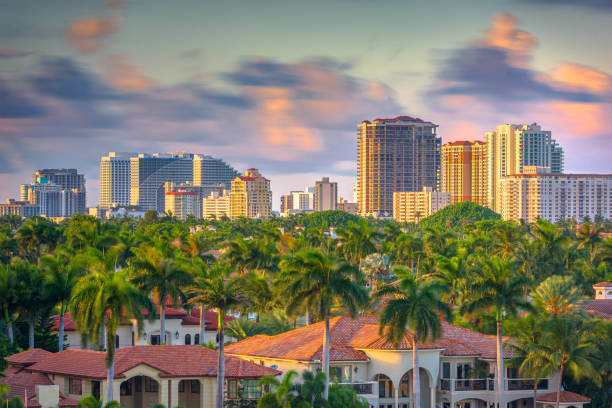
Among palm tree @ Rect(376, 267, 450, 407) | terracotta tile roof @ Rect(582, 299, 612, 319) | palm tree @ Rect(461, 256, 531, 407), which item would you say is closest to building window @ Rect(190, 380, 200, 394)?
palm tree @ Rect(376, 267, 450, 407)

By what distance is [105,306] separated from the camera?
53625mm

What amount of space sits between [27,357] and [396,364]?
73.0 ft

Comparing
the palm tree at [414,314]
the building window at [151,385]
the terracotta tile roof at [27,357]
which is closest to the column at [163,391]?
the building window at [151,385]

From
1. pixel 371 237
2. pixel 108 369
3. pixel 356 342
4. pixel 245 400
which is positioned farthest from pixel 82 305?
pixel 371 237

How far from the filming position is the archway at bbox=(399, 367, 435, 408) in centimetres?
6706

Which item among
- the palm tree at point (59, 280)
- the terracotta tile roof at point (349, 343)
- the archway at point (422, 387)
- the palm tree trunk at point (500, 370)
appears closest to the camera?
the terracotta tile roof at point (349, 343)

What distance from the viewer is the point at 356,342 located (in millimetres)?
67625

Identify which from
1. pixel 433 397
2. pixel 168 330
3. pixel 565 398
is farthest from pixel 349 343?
pixel 168 330

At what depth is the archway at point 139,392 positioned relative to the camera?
6047 centimetres

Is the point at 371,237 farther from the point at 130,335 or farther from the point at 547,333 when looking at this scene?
the point at 547,333

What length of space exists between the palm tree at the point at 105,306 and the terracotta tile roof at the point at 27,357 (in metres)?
7.93

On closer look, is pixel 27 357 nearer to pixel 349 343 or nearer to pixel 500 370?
pixel 349 343

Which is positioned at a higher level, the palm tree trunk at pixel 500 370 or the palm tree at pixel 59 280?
the palm tree at pixel 59 280

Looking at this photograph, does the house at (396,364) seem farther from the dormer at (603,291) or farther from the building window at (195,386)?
the dormer at (603,291)
